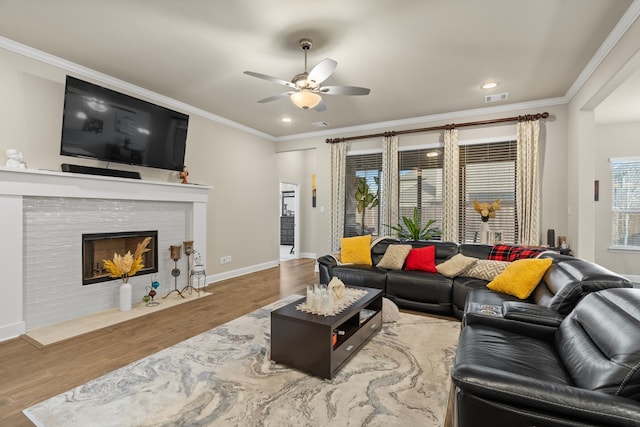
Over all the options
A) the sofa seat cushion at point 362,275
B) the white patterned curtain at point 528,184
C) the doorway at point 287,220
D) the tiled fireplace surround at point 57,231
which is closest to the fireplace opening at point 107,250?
the tiled fireplace surround at point 57,231

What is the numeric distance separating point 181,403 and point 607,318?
2454 mm

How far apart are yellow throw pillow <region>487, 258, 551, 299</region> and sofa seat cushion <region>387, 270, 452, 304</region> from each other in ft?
2.09

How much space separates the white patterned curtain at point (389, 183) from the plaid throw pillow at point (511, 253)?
2002mm

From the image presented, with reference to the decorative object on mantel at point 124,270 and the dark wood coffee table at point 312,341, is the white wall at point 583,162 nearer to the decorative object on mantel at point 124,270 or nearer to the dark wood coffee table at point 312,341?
the dark wood coffee table at point 312,341

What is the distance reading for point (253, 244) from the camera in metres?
6.27

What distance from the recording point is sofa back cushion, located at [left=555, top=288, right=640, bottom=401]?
3.98ft

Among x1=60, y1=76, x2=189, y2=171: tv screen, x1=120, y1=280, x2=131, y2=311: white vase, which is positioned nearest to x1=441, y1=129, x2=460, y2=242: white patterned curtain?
x1=60, y1=76, x2=189, y2=171: tv screen

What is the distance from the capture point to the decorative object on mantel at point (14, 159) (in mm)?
2990

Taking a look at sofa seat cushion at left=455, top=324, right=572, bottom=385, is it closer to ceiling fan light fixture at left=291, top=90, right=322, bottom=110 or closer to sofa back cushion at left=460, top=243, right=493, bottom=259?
sofa back cushion at left=460, top=243, right=493, bottom=259

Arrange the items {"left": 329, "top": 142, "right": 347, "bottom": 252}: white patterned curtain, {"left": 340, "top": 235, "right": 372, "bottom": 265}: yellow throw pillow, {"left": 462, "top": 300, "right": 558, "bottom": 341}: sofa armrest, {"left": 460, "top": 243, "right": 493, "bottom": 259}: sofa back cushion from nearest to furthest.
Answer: {"left": 462, "top": 300, "right": 558, "bottom": 341}: sofa armrest → {"left": 460, "top": 243, "right": 493, "bottom": 259}: sofa back cushion → {"left": 340, "top": 235, "right": 372, "bottom": 265}: yellow throw pillow → {"left": 329, "top": 142, "right": 347, "bottom": 252}: white patterned curtain

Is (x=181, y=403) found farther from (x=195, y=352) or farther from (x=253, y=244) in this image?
(x=253, y=244)

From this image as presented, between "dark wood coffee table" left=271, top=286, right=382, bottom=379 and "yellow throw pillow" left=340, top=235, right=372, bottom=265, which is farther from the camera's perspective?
"yellow throw pillow" left=340, top=235, right=372, bottom=265

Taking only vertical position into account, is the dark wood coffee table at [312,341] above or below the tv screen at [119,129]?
below

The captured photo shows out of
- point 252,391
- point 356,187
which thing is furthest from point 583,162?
point 252,391
